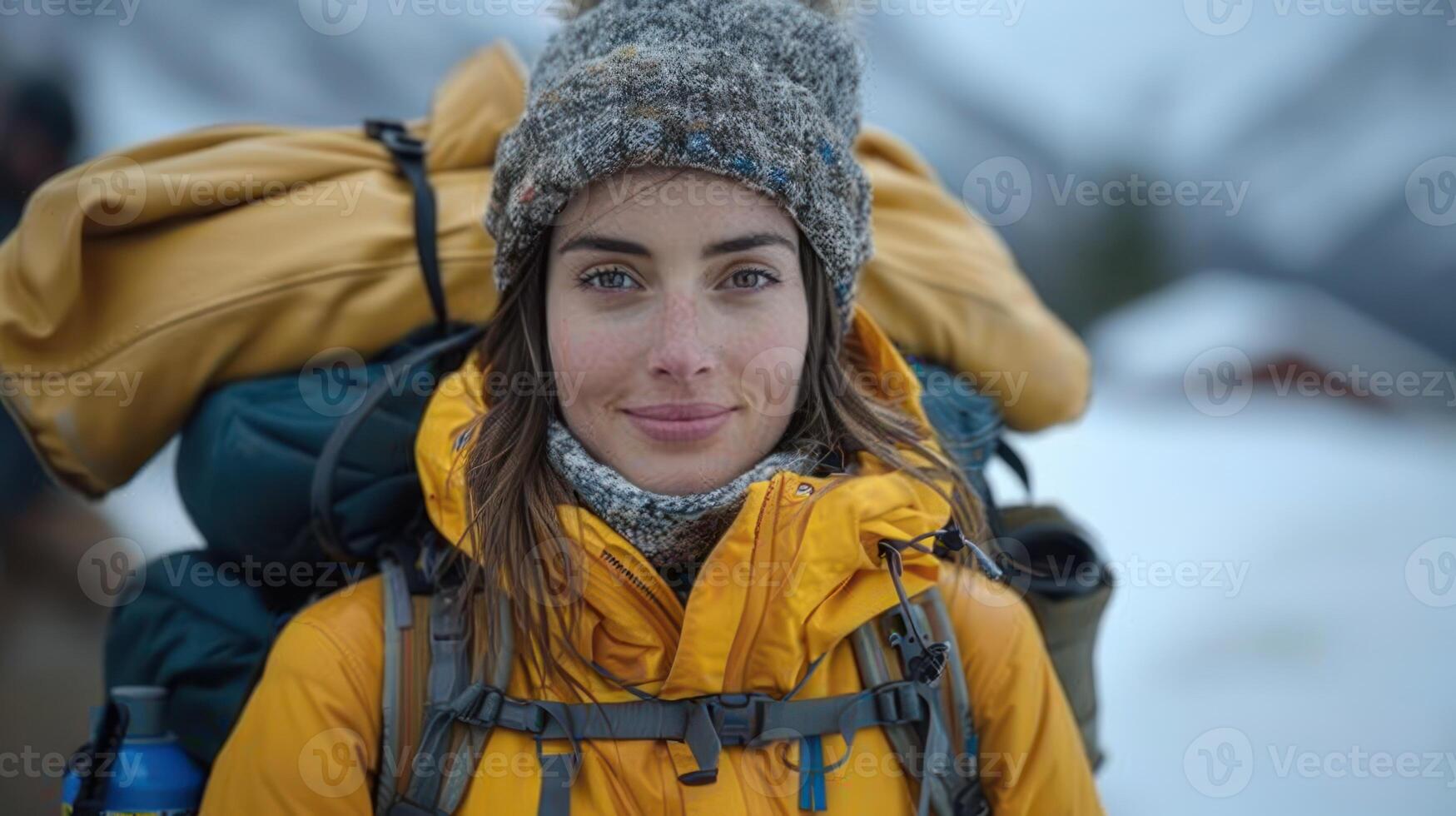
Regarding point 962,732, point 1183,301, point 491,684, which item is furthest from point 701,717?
point 1183,301

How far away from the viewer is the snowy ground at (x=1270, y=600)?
3.18m

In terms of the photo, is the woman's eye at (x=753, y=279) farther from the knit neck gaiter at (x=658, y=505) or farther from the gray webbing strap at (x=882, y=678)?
the gray webbing strap at (x=882, y=678)

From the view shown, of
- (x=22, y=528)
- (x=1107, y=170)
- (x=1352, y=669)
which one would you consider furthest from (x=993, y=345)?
(x=1107, y=170)

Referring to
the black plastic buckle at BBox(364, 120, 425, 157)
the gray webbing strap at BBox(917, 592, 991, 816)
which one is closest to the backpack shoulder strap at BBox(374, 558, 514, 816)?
the gray webbing strap at BBox(917, 592, 991, 816)

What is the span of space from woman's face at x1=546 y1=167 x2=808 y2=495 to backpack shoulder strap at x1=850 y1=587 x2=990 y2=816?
31cm

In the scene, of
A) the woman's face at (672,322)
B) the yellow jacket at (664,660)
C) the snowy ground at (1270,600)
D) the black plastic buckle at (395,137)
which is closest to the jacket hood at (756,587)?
the yellow jacket at (664,660)

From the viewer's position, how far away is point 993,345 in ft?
6.66

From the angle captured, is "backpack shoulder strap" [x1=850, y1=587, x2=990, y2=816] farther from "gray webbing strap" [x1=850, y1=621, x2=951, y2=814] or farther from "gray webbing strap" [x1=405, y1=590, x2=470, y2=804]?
"gray webbing strap" [x1=405, y1=590, x2=470, y2=804]

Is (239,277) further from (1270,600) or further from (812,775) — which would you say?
→ (1270,600)

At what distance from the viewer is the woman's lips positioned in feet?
4.75

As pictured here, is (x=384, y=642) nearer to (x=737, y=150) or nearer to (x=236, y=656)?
(x=236, y=656)

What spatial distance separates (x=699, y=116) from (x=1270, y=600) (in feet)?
11.4

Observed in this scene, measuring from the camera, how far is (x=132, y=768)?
1.64 metres

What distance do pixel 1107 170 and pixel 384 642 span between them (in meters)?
6.85
